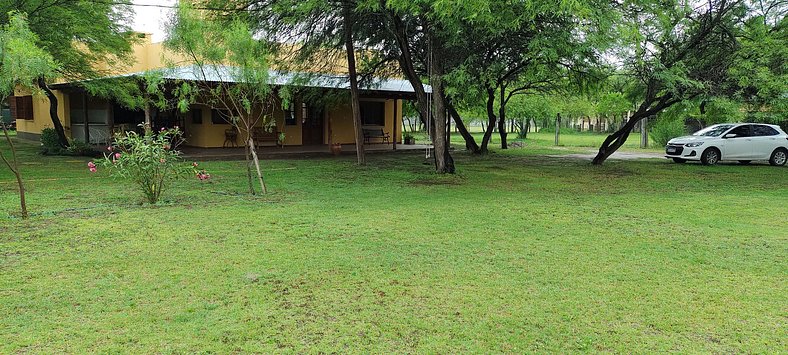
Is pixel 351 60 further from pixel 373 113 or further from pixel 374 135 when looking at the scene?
pixel 373 113

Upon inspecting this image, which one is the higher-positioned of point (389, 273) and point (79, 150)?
point (79, 150)

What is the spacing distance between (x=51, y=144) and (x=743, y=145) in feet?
70.8

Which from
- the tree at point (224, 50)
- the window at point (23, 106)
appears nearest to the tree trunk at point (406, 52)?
the tree at point (224, 50)

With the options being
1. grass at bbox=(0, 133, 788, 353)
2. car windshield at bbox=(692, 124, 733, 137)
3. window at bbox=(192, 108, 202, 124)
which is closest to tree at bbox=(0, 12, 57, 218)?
grass at bbox=(0, 133, 788, 353)

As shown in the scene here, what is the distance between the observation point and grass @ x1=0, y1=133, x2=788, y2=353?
346 cm

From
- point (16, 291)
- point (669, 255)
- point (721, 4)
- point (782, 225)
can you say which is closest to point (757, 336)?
point (669, 255)

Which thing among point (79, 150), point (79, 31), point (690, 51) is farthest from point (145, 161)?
point (690, 51)

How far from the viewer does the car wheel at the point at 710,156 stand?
16141mm

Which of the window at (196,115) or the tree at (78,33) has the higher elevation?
the tree at (78,33)

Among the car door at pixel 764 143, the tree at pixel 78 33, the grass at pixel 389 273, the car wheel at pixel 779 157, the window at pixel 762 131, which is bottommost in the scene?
the grass at pixel 389 273

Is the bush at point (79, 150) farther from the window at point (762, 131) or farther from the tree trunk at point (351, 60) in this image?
the window at point (762, 131)

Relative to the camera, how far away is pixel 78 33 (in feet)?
43.2

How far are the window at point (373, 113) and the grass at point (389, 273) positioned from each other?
1430cm

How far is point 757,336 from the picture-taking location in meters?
3.49
